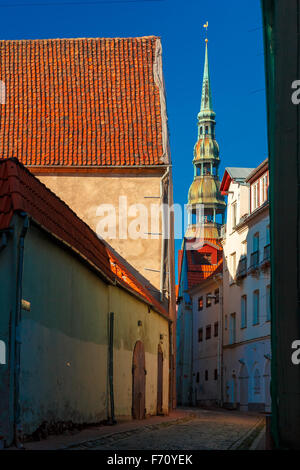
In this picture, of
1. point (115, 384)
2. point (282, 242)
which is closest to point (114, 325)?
point (115, 384)

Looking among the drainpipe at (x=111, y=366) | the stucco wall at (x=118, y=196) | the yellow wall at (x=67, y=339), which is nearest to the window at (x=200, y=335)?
the stucco wall at (x=118, y=196)

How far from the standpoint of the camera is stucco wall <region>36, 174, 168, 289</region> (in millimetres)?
26781

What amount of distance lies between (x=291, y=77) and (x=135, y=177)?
15.9m

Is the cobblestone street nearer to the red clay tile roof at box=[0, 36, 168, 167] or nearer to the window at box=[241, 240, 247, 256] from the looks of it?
the red clay tile roof at box=[0, 36, 168, 167]

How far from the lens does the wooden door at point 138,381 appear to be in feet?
68.3

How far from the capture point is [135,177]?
88.2 feet

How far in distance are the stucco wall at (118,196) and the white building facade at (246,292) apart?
994 centimetres

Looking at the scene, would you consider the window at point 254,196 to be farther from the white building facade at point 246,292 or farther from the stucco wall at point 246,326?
the stucco wall at point 246,326

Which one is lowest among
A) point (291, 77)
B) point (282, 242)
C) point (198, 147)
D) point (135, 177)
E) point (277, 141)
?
point (282, 242)

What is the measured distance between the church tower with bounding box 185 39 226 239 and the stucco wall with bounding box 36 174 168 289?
43.4m

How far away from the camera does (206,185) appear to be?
2963 inches

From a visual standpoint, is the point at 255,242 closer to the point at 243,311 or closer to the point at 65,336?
the point at 243,311

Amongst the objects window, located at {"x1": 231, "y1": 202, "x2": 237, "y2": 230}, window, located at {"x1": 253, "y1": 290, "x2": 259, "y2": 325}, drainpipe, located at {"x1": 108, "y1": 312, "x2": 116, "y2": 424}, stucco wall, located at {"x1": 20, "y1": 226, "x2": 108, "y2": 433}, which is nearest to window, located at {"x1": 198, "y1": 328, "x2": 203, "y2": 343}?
window, located at {"x1": 231, "y1": 202, "x2": 237, "y2": 230}
